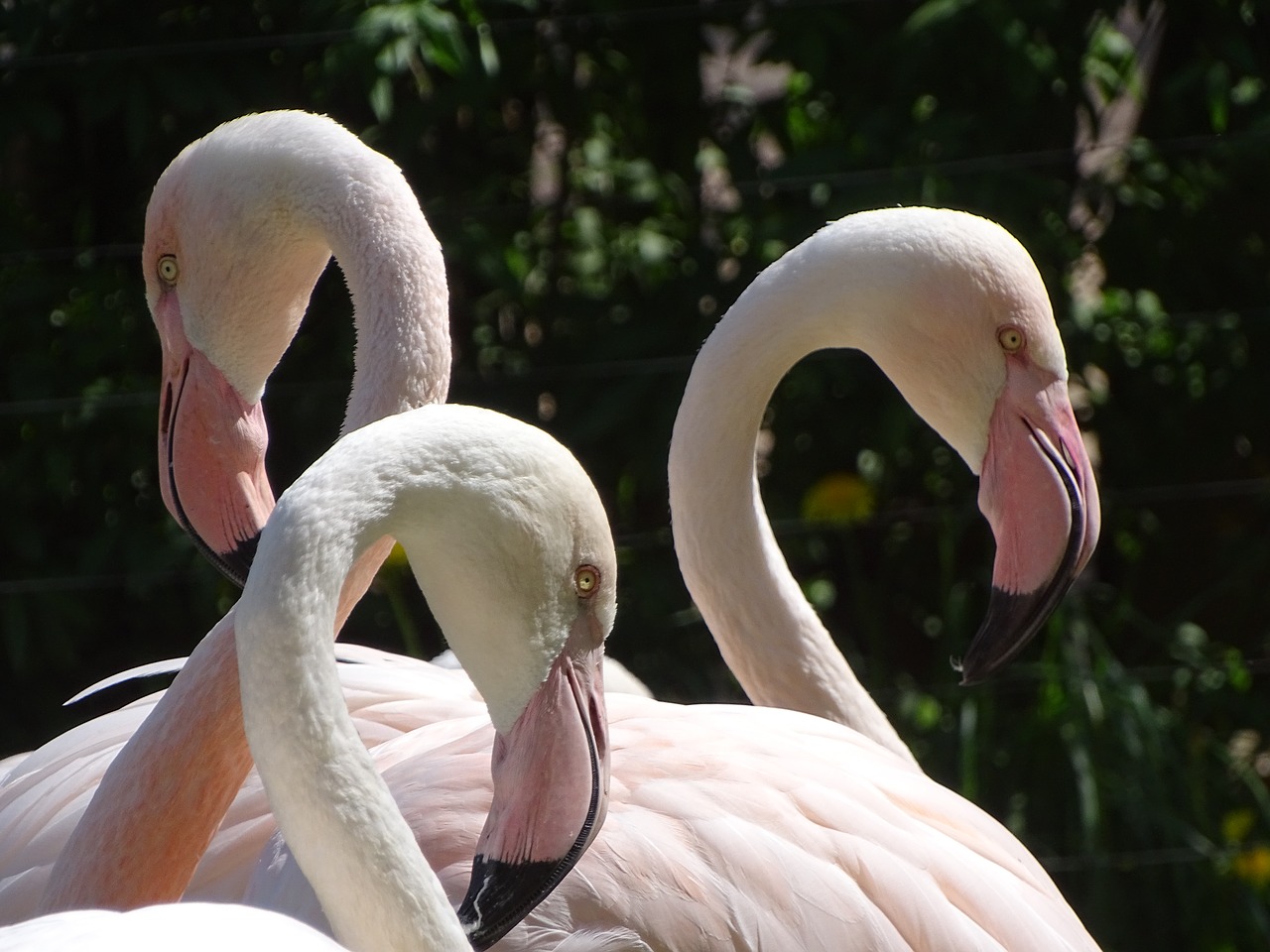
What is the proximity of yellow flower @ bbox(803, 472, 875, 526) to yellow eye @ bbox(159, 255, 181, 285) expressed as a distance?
149 centimetres

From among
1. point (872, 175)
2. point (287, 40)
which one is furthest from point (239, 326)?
point (872, 175)

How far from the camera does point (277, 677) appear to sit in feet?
3.76

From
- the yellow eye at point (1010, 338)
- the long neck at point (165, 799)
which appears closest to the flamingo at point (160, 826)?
the long neck at point (165, 799)

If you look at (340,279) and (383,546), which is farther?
(340,279)

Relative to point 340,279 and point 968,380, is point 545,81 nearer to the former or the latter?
point 340,279

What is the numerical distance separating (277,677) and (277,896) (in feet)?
1.30

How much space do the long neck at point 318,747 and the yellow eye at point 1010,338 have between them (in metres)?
0.94

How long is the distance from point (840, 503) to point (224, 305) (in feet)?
4.89

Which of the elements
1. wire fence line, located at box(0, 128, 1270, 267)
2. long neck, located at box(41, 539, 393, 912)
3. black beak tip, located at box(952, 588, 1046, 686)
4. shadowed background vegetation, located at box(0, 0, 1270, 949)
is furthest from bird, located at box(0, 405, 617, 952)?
wire fence line, located at box(0, 128, 1270, 267)

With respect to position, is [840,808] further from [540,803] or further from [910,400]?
[910,400]

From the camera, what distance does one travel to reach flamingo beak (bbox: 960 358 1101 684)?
5.94ft

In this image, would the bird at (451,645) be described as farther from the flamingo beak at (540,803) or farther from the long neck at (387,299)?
the long neck at (387,299)

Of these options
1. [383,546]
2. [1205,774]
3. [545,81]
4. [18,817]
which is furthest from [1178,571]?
[18,817]

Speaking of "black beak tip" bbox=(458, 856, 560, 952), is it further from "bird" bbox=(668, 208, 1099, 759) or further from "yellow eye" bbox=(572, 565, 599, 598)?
"bird" bbox=(668, 208, 1099, 759)
